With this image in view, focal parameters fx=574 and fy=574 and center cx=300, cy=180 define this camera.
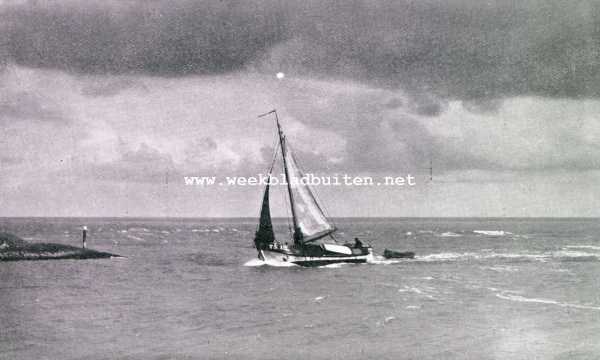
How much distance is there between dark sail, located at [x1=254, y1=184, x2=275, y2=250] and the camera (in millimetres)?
52469

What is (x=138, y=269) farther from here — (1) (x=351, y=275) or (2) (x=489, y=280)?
(2) (x=489, y=280)

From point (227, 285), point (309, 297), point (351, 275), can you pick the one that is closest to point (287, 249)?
point (351, 275)

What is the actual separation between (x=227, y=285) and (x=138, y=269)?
15672 mm

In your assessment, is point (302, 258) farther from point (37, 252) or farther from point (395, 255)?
point (37, 252)

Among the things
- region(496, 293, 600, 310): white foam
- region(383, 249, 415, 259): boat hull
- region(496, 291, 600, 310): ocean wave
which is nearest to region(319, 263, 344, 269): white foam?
region(383, 249, 415, 259): boat hull

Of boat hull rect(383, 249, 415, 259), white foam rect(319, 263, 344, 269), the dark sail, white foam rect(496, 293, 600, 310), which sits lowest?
white foam rect(496, 293, 600, 310)

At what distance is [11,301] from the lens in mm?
36281

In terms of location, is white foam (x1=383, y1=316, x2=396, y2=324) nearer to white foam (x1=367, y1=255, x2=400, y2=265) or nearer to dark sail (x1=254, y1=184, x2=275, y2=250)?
dark sail (x1=254, y1=184, x2=275, y2=250)

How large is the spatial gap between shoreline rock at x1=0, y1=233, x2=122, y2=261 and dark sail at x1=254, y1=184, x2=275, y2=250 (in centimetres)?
2422

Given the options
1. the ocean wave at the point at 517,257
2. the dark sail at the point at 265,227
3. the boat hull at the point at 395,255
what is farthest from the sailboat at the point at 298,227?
the ocean wave at the point at 517,257

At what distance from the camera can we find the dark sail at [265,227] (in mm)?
52469

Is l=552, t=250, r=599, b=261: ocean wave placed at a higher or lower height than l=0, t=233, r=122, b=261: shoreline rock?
lower

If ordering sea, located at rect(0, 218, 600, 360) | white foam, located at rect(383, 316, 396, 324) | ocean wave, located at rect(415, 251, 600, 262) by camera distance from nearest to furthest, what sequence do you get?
sea, located at rect(0, 218, 600, 360) < white foam, located at rect(383, 316, 396, 324) < ocean wave, located at rect(415, 251, 600, 262)

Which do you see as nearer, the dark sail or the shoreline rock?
the dark sail
